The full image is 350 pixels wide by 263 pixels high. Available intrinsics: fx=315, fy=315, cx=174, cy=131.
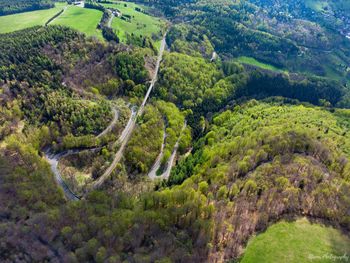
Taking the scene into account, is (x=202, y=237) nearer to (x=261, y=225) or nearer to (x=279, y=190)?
(x=261, y=225)

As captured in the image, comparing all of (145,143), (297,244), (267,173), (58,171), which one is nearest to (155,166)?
(145,143)

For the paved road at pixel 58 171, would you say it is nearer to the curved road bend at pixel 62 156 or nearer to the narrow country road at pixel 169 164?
the curved road bend at pixel 62 156

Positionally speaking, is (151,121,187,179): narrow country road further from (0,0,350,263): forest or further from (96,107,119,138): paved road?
(96,107,119,138): paved road

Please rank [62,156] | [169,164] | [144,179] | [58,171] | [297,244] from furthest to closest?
[169,164] → [144,179] → [62,156] → [58,171] → [297,244]

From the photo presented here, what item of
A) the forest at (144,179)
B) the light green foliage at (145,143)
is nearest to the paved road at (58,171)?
the forest at (144,179)

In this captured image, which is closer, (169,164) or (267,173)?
(267,173)

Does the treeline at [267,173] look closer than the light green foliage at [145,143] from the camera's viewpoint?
Yes

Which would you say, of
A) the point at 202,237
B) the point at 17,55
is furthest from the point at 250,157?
the point at 17,55

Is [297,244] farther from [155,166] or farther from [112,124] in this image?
[112,124]
